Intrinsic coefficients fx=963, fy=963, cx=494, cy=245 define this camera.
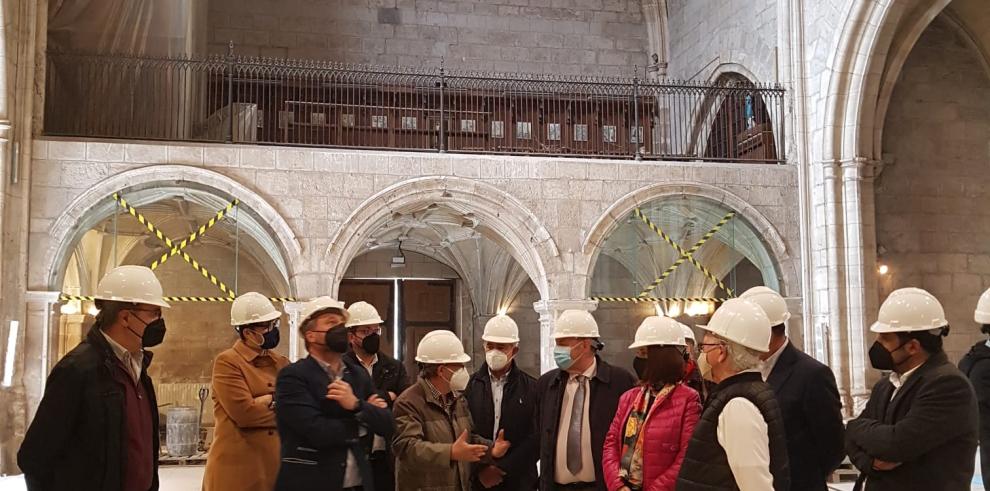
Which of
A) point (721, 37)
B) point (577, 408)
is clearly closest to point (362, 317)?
point (577, 408)

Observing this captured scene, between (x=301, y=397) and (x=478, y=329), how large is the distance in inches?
510

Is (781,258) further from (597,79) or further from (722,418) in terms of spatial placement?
(722,418)

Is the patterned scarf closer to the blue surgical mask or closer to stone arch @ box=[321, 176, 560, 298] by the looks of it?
the blue surgical mask

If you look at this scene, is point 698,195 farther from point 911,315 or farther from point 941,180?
point 911,315

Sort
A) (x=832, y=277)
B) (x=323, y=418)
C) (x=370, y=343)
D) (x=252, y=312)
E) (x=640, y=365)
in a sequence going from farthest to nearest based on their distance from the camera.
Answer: (x=832, y=277) → (x=370, y=343) → (x=252, y=312) → (x=640, y=365) → (x=323, y=418)

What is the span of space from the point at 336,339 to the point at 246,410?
815mm

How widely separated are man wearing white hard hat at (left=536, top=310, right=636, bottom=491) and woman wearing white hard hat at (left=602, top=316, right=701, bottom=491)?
44cm

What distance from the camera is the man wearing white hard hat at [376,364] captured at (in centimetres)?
459

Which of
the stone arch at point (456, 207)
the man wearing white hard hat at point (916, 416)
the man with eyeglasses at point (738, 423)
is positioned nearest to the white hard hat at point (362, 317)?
the man with eyeglasses at point (738, 423)

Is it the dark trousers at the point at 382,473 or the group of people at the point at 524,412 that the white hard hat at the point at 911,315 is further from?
the dark trousers at the point at 382,473

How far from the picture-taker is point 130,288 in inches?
134

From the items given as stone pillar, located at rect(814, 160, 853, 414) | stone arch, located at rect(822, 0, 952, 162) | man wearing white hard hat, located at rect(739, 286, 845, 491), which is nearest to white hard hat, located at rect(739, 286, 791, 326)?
man wearing white hard hat, located at rect(739, 286, 845, 491)

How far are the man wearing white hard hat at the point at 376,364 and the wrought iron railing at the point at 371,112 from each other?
522 cm

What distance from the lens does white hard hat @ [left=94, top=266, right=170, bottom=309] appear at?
11.1 feet
